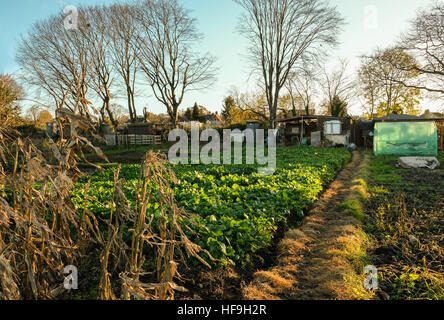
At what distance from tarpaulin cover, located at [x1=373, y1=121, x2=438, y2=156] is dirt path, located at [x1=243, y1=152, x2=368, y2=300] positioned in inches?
511

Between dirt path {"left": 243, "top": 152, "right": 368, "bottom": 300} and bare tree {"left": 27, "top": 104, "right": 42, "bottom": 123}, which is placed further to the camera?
bare tree {"left": 27, "top": 104, "right": 42, "bottom": 123}

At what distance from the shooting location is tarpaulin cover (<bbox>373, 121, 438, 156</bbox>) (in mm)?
15953

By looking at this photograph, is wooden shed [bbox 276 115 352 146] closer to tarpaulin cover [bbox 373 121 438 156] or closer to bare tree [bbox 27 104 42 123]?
tarpaulin cover [bbox 373 121 438 156]

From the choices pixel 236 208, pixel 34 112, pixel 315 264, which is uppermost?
pixel 34 112

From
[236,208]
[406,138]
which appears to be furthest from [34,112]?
[406,138]

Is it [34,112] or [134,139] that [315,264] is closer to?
[34,112]

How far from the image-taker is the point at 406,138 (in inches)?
644

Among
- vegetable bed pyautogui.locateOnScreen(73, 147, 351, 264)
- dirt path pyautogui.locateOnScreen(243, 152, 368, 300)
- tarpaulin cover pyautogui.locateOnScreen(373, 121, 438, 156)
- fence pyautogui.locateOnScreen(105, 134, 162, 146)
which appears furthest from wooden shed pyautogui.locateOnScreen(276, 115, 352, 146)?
dirt path pyautogui.locateOnScreen(243, 152, 368, 300)

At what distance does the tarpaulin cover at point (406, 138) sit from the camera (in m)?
16.0

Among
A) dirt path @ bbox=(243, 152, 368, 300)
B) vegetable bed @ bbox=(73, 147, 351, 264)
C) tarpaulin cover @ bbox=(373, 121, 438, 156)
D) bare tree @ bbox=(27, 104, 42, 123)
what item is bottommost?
dirt path @ bbox=(243, 152, 368, 300)

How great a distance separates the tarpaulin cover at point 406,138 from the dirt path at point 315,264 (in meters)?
13.0

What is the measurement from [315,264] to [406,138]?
1572cm
